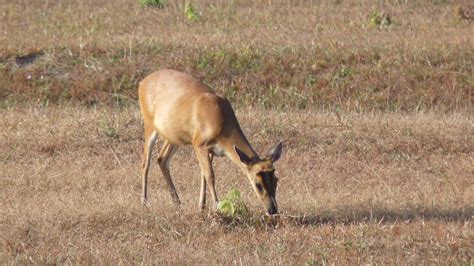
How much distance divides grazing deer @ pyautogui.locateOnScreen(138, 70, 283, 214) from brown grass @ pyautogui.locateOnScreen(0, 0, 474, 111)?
5457mm

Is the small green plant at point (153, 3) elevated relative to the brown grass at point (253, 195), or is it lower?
lower

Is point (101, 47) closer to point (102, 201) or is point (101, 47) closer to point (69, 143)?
point (69, 143)

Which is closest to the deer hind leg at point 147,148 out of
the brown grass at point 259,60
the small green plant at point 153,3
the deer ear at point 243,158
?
the deer ear at point 243,158

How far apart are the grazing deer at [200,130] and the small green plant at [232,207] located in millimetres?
211

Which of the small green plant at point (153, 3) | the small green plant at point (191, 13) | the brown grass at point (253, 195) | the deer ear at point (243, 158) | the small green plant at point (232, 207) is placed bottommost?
the small green plant at point (153, 3)

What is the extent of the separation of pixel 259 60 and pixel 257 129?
4.02 meters

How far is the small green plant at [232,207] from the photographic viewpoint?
9.50 metres

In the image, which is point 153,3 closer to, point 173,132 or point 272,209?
point 173,132

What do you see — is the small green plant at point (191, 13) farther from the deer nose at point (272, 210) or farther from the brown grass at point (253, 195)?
the deer nose at point (272, 210)

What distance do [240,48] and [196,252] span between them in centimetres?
956

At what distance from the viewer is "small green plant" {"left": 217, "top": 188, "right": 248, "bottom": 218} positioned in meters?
9.50

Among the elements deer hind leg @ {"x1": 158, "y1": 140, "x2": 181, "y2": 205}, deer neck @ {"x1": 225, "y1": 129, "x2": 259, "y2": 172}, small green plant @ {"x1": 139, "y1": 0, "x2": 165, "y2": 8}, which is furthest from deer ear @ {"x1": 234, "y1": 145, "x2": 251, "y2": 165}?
small green plant @ {"x1": 139, "y1": 0, "x2": 165, "y2": 8}

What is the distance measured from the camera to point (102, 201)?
10.3m

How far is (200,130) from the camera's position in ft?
34.2
